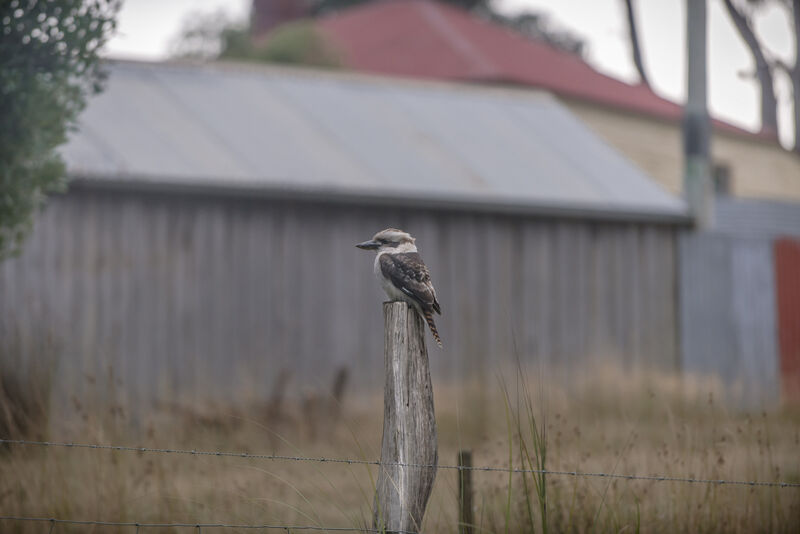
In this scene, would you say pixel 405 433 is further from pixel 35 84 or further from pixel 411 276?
pixel 35 84

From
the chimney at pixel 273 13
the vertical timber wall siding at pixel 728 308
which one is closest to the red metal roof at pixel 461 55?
the chimney at pixel 273 13

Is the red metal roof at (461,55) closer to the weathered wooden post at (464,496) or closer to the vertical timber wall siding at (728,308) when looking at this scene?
the vertical timber wall siding at (728,308)

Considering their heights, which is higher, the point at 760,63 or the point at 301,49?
the point at 760,63

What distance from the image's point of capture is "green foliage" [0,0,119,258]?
8844mm

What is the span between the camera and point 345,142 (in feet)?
52.3

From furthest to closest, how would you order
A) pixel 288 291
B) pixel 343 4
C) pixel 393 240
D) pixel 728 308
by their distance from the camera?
pixel 343 4 → pixel 728 308 → pixel 288 291 → pixel 393 240

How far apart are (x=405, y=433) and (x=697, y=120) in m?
13.7

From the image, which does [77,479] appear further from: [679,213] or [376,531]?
[679,213]

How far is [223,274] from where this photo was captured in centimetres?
1391

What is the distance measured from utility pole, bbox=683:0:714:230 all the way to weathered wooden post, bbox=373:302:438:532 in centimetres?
1226

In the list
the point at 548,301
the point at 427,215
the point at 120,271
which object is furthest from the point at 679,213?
the point at 120,271

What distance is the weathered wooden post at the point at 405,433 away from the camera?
5684 millimetres

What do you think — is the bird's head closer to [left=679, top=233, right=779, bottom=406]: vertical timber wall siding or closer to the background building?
[left=679, top=233, right=779, bottom=406]: vertical timber wall siding

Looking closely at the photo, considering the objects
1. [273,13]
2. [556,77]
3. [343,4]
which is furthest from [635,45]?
[273,13]
